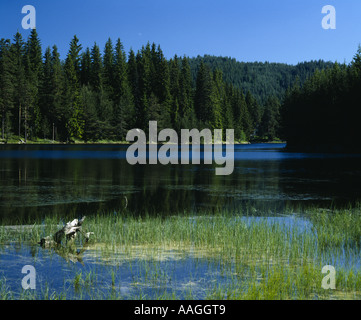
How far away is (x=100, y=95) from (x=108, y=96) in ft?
25.4

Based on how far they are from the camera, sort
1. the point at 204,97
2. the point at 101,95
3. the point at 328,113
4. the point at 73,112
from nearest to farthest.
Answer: the point at 328,113
the point at 73,112
the point at 101,95
the point at 204,97

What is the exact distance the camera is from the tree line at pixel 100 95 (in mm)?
108312

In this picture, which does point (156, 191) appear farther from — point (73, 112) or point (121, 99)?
point (121, 99)

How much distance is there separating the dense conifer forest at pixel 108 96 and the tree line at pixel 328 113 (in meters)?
0.86

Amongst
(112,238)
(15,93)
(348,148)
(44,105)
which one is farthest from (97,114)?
(112,238)

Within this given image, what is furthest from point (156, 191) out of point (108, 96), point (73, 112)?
point (108, 96)

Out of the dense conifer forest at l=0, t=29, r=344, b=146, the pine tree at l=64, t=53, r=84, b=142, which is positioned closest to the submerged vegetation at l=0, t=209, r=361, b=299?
the dense conifer forest at l=0, t=29, r=344, b=146

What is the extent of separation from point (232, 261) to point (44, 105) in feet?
369

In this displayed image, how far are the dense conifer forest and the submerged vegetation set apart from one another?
85.8 meters

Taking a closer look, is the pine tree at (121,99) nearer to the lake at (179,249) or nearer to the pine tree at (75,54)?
the pine tree at (75,54)

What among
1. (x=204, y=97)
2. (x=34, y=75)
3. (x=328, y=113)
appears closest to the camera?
(x=328, y=113)

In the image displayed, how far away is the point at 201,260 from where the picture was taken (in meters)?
11.3
